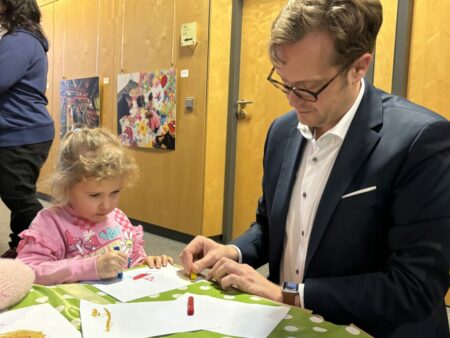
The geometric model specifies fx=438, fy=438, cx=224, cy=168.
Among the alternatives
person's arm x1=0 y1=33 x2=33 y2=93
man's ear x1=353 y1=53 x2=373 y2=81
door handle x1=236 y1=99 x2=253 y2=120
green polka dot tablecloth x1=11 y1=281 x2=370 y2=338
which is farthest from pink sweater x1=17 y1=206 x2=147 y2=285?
door handle x1=236 y1=99 x2=253 y2=120

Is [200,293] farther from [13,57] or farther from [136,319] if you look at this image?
[13,57]

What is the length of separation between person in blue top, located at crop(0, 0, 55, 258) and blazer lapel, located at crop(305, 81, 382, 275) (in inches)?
68.0

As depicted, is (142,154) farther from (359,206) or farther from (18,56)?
(359,206)

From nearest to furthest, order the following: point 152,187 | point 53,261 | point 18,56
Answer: point 53,261
point 18,56
point 152,187

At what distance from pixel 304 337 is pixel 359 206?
0.38 meters

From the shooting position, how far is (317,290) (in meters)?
0.98

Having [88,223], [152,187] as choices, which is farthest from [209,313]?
[152,187]

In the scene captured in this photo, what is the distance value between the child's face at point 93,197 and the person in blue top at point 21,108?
1.04m

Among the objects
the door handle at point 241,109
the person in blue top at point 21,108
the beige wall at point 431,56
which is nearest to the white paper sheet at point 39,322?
the person in blue top at point 21,108

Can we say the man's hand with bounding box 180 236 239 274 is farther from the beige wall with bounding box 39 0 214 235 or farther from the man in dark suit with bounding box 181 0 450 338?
the beige wall with bounding box 39 0 214 235

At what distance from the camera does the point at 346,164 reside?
3.58 feet

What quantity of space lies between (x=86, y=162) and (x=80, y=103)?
3.88 m

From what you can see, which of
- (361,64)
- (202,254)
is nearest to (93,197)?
(202,254)

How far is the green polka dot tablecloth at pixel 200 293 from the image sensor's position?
2.73 feet
